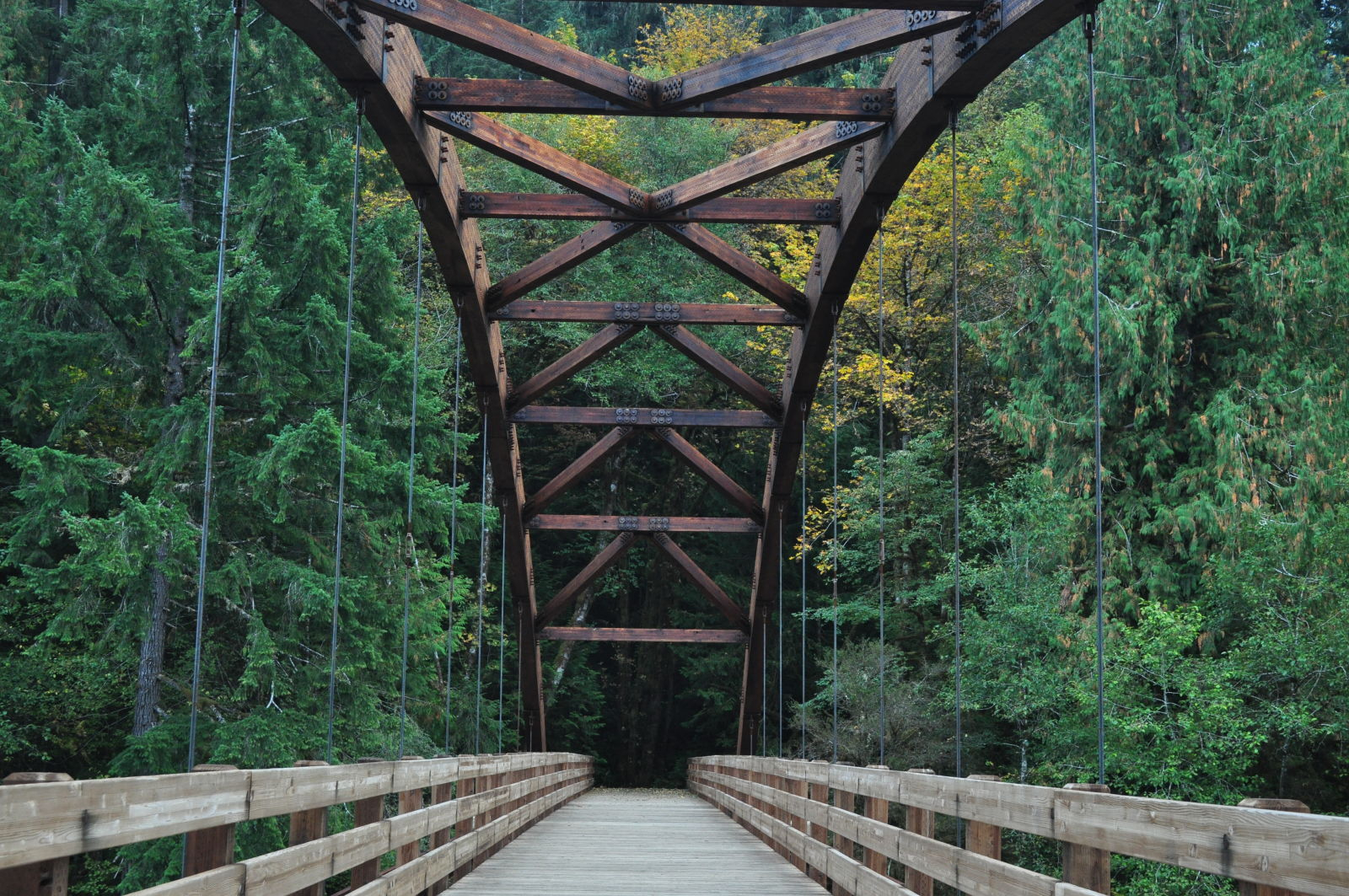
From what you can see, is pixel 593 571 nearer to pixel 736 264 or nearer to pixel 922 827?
pixel 736 264

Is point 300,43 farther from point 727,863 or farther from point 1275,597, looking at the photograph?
point 1275,597

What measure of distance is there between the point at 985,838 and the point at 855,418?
20.1 m

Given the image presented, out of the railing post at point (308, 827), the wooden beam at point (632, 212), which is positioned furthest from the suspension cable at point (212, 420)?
the wooden beam at point (632, 212)

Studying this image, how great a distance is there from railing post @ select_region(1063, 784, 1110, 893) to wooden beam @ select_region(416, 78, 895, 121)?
5.80m

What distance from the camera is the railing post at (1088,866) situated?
318 centimetres

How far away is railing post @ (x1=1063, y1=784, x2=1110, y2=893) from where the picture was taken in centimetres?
318

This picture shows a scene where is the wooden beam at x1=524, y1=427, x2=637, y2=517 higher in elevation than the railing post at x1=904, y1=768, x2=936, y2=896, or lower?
higher

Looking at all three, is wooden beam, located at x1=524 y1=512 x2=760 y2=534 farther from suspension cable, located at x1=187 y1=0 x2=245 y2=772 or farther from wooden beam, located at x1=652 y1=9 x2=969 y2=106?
suspension cable, located at x1=187 y1=0 x2=245 y2=772

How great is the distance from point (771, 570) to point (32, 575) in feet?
32.0

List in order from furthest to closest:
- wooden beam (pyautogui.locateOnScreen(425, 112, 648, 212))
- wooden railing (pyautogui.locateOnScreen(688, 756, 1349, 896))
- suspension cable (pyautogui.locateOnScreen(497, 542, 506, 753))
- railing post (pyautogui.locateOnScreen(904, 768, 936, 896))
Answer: suspension cable (pyautogui.locateOnScreen(497, 542, 506, 753)) → wooden beam (pyautogui.locateOnScreen(425, 112, 648, 212)) → railing post (pyautogui.locateOnScreen(904, 768, 936, 896)) → wooden railing (pyautogui.locateOnScreen(688, 756, 1349, 896))

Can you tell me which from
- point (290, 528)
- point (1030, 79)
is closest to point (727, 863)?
point (290, 528)

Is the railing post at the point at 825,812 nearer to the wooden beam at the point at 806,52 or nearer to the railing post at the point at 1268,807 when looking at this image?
the wooden beam at the point at 806,52

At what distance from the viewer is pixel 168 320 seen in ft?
44.9

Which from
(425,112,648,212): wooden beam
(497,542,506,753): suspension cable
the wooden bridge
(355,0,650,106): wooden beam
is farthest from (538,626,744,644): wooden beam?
(355,0,650,106): wooden beam
